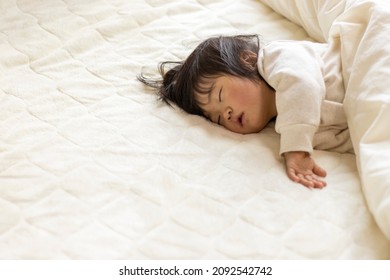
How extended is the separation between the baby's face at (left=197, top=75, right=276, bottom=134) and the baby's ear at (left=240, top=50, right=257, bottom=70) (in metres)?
0.06

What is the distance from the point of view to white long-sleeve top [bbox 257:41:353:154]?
1148mm

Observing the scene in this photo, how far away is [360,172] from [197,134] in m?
0.33

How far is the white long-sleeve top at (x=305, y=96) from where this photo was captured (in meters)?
1.15

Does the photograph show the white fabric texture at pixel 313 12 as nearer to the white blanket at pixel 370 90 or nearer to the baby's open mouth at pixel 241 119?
the white blanket at pixel 370 90

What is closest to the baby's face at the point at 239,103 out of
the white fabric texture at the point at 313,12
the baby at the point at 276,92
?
the baby at the point at 276,92

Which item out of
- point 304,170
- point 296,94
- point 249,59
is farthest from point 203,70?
point 304,170

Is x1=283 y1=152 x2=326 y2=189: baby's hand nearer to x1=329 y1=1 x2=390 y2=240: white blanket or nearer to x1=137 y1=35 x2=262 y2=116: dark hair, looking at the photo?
x1=329 y1=1 x2=390 y2=240: white blanket

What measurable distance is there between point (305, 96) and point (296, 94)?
18mm

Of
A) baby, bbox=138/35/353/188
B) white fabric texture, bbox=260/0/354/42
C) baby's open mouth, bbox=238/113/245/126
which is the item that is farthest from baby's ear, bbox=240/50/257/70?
white fabric texture, bbox=260/0/354/42

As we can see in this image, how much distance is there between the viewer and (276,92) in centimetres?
120

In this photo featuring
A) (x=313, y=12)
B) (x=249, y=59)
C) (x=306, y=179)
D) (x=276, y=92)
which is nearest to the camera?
(x=306, y=179)

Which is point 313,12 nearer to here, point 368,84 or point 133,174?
point 368,84

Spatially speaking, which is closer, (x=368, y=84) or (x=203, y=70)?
(x=368, y=84)

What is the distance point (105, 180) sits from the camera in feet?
3.51
